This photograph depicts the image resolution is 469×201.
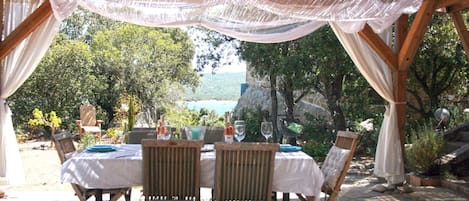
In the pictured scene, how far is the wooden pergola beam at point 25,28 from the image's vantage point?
15.3ft

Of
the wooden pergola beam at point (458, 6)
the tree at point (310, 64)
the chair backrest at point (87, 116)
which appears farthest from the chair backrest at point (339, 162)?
the chair backrest at point (87, 116)

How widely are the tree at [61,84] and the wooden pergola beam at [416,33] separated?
8.02 m

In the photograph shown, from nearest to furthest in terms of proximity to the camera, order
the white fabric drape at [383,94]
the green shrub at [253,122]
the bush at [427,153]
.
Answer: the white fabric drape at [383,94] < the bush at [427,153] < the green shrub at [253,122]

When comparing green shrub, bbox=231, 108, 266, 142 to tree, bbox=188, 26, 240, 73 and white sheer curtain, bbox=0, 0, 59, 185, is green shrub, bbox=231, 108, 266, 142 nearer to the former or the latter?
tree, bbox=188, 26, 240, 73

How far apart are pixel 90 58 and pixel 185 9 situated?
23.9 feet

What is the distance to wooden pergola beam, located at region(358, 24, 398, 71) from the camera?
518cm

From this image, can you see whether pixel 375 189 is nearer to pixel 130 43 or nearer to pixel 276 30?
pixel 276 30

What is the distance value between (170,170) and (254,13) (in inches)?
85.9

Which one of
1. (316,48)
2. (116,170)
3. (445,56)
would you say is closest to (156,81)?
(316,48)

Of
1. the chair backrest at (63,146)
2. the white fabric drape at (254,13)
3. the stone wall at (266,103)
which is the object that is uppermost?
the white fabric drape at (254,13)

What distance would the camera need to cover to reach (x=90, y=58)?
36.9ft

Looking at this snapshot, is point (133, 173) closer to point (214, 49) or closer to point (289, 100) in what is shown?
point (289, 100)

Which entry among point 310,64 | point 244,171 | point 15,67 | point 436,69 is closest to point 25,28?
point 15,67

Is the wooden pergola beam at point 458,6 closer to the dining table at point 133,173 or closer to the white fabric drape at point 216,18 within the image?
the white fabric drape at point 216,18
